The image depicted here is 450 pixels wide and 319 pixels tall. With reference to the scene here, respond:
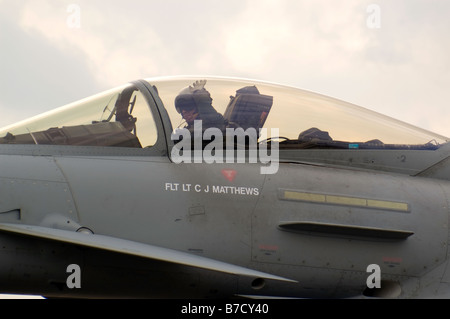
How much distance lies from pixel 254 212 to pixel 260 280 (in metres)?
0.67

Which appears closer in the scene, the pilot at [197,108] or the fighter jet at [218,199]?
the fighter jet at [218,199]

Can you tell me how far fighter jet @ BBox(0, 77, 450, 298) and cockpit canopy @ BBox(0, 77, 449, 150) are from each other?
0.6 inches

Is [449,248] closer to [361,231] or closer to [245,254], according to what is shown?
[361,231]

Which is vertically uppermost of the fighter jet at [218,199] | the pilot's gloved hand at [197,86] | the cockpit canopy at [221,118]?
the pilot's gloved hand at [197,86]

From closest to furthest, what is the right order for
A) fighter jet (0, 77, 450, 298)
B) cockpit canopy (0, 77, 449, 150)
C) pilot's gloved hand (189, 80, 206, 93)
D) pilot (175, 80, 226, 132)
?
1. fighter jet (0, 77, 450, 298)
2. cockpit canopy (0, 77, 449, 150)
3. pilot (175, 80, 226, 132)
4. pilot's gloved hand (189, 80, 206, 93)

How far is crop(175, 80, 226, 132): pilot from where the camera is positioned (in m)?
6.98

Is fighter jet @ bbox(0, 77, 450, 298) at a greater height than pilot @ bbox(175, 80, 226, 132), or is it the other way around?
pilot @ bbox(175, 80, 226, 132)

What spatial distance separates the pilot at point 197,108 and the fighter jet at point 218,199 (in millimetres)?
16

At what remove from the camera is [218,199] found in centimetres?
648

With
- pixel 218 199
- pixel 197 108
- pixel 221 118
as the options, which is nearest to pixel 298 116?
pixel 221 118

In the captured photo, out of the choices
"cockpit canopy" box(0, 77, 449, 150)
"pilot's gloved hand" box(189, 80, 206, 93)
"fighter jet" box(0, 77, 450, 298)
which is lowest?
"fighter jet" box(0, 77, 450, 298)

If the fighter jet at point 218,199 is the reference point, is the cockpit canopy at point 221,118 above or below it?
above

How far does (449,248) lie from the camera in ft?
23.7

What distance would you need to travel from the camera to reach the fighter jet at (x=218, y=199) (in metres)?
5.87
